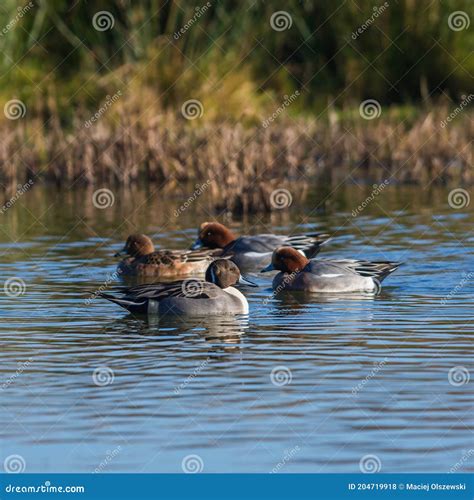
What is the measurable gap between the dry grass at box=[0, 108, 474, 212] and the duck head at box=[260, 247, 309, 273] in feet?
21.2

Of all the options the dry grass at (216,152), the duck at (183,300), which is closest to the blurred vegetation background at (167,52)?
the dry grass at (216,152)

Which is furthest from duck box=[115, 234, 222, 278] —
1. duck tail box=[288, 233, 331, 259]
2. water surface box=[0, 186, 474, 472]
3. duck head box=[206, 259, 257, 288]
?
duck head box=[206, 259, 257, 288]

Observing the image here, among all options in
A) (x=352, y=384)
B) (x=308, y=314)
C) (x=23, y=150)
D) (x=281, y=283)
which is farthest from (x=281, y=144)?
(x=352, y=384)

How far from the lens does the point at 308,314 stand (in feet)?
38.5

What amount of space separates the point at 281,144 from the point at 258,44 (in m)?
4.64

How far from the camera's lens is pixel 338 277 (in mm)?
12953

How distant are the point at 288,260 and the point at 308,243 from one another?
4.82 feet

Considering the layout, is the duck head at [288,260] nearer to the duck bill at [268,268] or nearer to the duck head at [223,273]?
the duck bill at [268,268]

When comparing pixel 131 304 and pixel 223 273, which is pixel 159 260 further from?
pixel 131 304

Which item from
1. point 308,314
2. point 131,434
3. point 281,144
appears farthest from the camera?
point 281,144

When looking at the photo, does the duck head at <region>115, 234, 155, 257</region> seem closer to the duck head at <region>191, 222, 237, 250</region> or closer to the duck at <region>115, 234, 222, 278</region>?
the duck at <region>115, 234, 222, 278</region>

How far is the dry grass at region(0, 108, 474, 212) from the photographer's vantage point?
71.2 feet

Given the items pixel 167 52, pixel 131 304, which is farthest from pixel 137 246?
pixel 167 52

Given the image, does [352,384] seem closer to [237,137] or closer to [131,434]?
[131,434]
